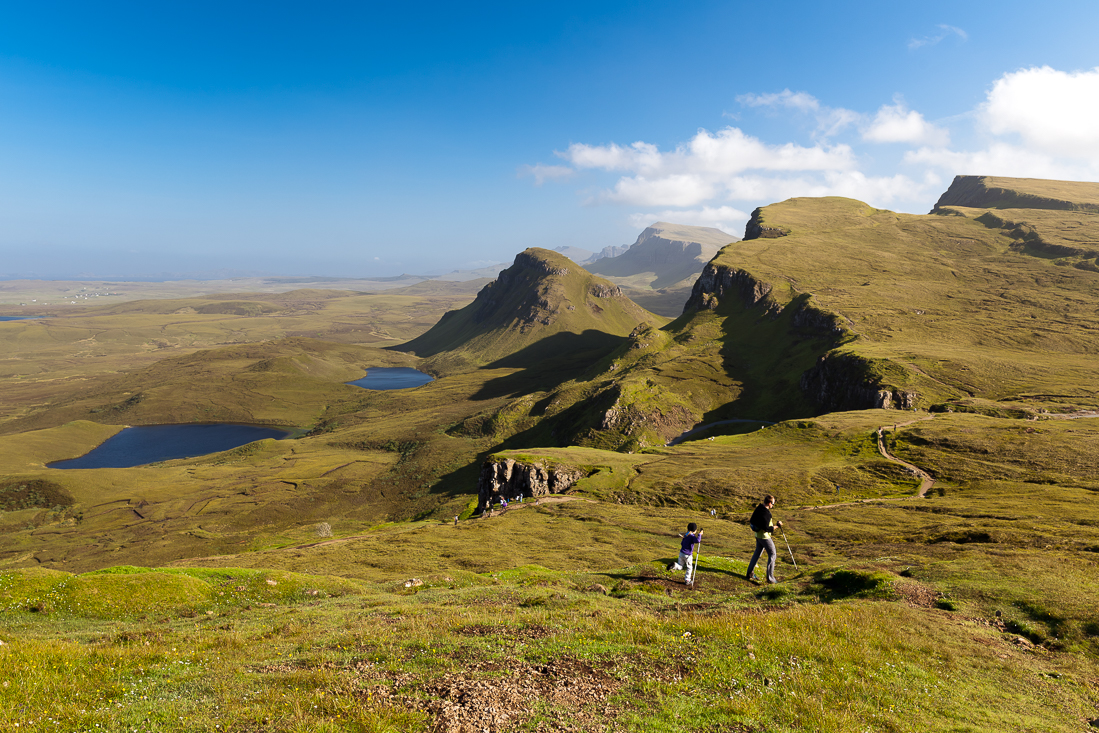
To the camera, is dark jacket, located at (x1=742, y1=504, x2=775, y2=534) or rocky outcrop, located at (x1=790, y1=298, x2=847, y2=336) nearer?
dark jacket, located at (x1=742, y1=504, x2=775, y2=534)

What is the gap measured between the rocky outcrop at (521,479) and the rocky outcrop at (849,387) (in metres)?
86.7

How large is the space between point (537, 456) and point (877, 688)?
340 feet

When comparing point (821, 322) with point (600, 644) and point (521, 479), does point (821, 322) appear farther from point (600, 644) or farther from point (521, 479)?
point (600, 644)

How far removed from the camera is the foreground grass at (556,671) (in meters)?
12.2

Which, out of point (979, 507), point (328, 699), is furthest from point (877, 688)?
point (979, 507)

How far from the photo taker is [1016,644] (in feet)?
65.8

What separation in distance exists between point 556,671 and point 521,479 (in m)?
99.1

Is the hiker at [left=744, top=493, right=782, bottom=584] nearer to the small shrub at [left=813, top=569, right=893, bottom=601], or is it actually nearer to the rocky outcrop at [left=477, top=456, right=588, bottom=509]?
the small shrub at [left=813, top=569, right=893, bottom=601]

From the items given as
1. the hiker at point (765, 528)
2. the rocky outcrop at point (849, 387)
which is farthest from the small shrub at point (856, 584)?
the rocky outcrop at point (849, 387)

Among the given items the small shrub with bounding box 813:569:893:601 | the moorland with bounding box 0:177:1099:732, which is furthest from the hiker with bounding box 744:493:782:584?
the small shrub with bounding box 813:569:893:601

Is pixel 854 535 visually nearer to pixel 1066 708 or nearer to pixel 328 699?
pixel 1066 708

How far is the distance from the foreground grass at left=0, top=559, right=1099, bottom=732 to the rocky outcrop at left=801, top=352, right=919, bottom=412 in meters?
128

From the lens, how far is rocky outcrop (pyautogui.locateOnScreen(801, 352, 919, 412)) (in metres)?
128

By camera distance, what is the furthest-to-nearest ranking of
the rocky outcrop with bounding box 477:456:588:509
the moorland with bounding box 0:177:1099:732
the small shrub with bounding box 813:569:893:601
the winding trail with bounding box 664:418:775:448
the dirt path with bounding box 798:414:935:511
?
1. the winding trail with bounding box 664:418:775:448
2. the rocky outcrop with bounding box 477:456:588:509
3. the dirt path with bounding box 798:414:935:511
4. the small shrub with bounding box 813:569:893:601
5. the moorland with bounding box 0:177:1099:732
